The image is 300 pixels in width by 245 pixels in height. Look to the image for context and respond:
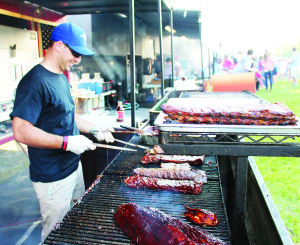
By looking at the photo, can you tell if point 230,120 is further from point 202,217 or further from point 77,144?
point 77,144

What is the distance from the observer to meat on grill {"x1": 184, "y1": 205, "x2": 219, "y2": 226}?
193 centimetres

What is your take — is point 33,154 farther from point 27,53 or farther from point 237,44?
point 237,44

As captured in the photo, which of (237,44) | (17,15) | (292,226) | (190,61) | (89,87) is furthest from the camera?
(237,44)

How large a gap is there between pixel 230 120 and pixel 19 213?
13.4 feet

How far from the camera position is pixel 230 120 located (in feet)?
6.91

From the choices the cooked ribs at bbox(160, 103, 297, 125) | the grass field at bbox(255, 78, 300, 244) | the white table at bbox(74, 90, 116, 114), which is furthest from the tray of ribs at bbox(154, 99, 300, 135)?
the white table at bbox(74, 90, 116, 114)

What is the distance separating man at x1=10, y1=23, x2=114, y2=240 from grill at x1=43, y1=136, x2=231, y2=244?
1.44 ft

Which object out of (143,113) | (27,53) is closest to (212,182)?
(27,53)

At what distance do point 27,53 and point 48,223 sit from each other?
5.13 m

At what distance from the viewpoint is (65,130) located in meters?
2.84

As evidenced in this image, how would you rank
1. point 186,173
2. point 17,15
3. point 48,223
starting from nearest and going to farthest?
point 186,173
point 48,223
point 17,15

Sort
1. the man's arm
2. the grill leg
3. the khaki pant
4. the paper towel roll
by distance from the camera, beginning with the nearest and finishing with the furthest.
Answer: the grill leg < the man's arm < the khaki pant < the paper towel roll

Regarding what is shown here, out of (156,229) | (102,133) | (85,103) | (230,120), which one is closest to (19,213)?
(102,133)

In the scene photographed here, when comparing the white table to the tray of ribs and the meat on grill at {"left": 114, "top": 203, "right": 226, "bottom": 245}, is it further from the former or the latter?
the meat on grill at {"left": 114, "top": 203, "right": 226, "bottom": 245}
